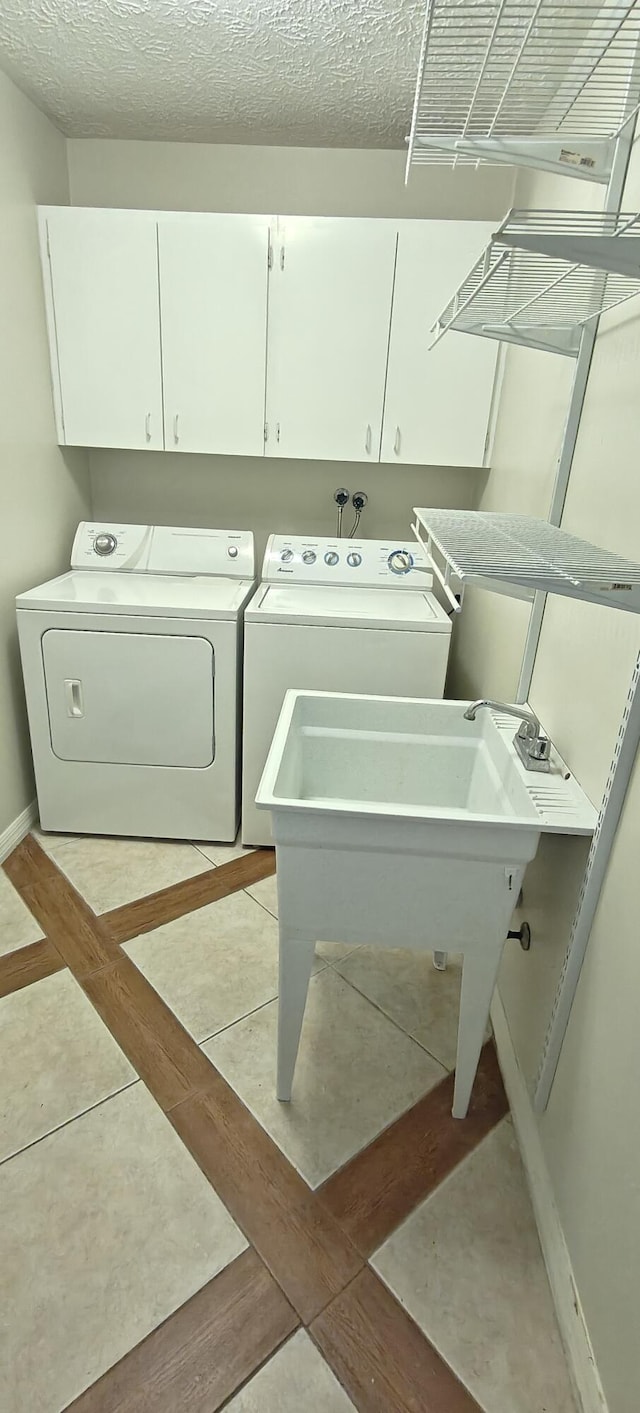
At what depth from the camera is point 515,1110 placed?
1528 millimetres

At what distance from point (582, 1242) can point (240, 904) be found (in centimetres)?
132

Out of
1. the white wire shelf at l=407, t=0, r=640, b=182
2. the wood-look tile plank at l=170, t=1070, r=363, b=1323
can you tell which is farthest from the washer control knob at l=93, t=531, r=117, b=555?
the wood-look tile plank at l=170, t=1070, r=363, b=1323

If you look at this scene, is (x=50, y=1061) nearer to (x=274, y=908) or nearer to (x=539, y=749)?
(x=274, y=908)

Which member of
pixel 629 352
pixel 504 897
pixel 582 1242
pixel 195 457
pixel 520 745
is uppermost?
pixel 629 352

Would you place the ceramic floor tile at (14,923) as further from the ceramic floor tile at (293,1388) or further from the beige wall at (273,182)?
the beige wall at (273,182)

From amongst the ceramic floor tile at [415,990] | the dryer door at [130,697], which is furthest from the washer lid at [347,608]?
the ceramic floor tile at [415,990]

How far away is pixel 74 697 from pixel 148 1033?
1142 millimetres

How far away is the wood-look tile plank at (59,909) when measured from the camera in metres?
1.97

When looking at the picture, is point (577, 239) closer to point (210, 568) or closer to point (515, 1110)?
point (515, 1110)

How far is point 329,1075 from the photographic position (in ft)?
5.29

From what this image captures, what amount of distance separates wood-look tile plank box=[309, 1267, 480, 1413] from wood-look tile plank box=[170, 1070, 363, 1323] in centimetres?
4

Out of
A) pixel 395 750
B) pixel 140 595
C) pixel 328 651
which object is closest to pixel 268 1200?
pixel 395 750

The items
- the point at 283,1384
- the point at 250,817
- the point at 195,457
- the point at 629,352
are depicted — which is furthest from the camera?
the point at 195,457

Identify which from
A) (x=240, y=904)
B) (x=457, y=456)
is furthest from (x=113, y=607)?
(x=457, y=456)
